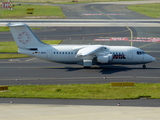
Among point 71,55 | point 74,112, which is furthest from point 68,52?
point 74,112

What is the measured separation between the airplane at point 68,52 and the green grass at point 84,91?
31.6ft

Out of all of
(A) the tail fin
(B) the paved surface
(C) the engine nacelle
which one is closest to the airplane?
(A) the tail fin

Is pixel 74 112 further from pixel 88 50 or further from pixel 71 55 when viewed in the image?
pixel 71 55

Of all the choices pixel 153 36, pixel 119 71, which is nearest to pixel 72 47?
pixel 119 71

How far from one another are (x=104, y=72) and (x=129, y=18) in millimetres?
63021

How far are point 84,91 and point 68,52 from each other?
1329cm

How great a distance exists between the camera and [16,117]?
24.1m

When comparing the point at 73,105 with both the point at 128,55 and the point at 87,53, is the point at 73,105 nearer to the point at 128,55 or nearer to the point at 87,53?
the point at 87,53

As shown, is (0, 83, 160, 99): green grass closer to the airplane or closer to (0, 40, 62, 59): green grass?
the airplane

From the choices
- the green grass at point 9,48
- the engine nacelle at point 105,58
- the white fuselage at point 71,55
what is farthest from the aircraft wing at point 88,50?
the green grass at point 9,48

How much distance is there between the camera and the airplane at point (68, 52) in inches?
1775

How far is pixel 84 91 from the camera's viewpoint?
1302 inches

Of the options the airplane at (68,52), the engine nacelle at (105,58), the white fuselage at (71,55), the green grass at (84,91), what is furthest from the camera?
the white fuselage at (71,55)

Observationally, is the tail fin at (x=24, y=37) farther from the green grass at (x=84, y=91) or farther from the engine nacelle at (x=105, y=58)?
the green grass at (x=84, y=91)
